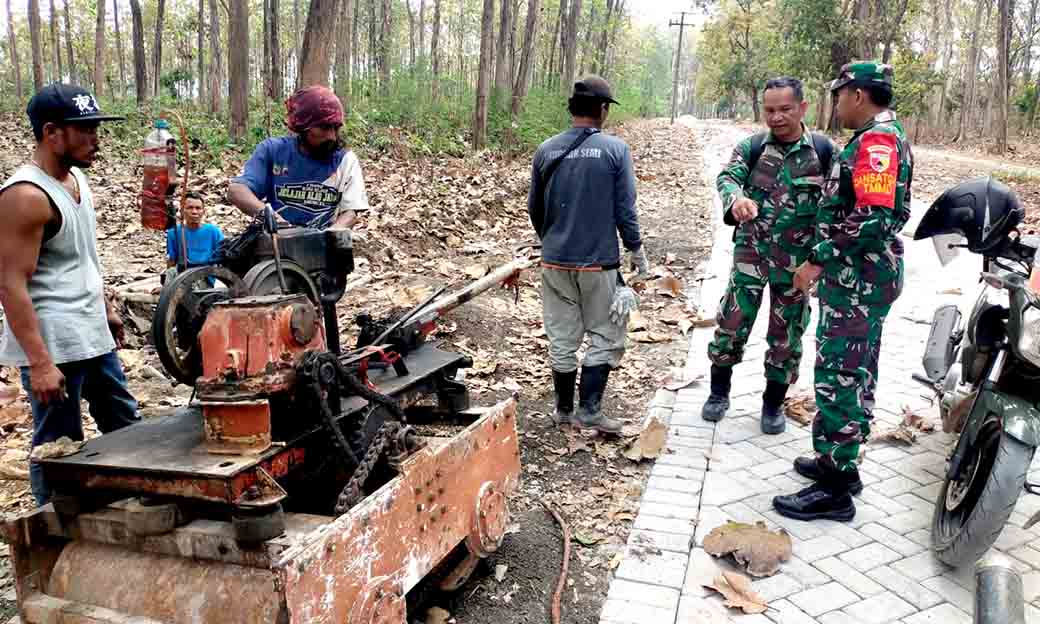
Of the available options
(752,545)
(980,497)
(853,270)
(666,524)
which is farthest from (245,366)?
(980,497)

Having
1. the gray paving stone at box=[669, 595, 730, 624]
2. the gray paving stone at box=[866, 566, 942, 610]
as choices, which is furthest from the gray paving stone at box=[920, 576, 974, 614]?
the gray paving stone at box=[669, 595, 730, 624]

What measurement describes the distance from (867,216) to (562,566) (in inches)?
86.0

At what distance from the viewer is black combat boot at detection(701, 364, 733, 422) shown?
5312mm

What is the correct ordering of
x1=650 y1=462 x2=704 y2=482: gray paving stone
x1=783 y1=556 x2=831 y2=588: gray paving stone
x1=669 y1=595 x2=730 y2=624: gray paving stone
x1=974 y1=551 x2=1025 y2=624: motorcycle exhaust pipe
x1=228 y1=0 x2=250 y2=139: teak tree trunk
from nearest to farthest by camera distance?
x1=974 y1=551 x2=1025 y2=624: motorcycle exhaust pipe → x1=669 y1=595 x2=730 y2=624: gray paving stone → x1=783 y1=556 x2=831 y2=588: gray paving stone → x1=650 y1=462 x2=704 y2=482: gray paving stone → x1=228 y1=0 x2=250 y2=139: teak tree trunk

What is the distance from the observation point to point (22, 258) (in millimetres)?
3037

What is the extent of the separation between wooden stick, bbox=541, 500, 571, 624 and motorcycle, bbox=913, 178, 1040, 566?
66.5 inches

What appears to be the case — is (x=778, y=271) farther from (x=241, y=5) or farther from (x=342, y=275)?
(x=241, y=5)

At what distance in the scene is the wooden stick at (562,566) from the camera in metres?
3.35

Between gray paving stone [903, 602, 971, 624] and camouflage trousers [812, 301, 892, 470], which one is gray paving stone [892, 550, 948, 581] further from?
camouflage trousers [812, 301, 892, 470]

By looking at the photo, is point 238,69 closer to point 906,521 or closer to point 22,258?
point 22,258

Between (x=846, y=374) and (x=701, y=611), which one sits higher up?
(x=846, y=374)

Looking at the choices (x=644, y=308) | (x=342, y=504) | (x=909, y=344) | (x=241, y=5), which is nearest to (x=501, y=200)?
(x=644, y=308)

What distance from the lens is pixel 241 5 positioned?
1339 cm

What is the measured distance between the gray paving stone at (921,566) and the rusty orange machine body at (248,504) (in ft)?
6.92
